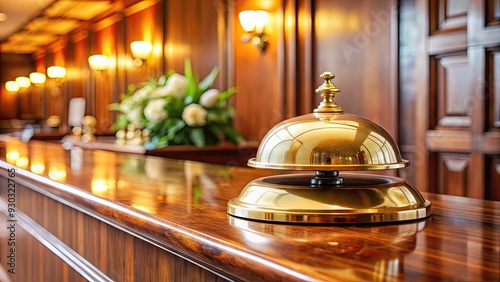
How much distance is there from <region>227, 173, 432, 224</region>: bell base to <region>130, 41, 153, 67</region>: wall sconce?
24.8 feet

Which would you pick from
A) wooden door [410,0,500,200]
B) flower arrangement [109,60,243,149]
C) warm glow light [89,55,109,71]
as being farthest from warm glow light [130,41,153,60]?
wooden door [410,0,500,200]

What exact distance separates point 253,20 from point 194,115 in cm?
145

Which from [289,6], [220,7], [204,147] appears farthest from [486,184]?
[220,7]

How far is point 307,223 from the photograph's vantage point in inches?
35.8

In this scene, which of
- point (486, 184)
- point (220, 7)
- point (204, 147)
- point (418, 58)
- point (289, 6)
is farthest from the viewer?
point (220, 7)

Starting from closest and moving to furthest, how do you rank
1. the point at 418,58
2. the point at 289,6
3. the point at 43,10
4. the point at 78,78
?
the point at 418,58, the point at 289,6, the point at 43,10, the point at 78,78

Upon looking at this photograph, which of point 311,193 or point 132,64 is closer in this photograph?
point 311,193

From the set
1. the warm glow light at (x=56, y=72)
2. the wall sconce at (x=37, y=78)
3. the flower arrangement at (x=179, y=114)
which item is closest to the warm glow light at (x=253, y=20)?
the flower arrangement at (x=179, y=114)

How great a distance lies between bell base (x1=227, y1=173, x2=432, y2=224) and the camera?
907 mm

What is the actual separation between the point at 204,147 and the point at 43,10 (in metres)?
8.35

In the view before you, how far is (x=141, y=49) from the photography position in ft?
27.3

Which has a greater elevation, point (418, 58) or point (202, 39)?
point (202, 39)

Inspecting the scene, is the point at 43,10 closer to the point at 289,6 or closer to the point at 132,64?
the point at 132,64

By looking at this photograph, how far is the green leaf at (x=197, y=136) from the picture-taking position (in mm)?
4719
